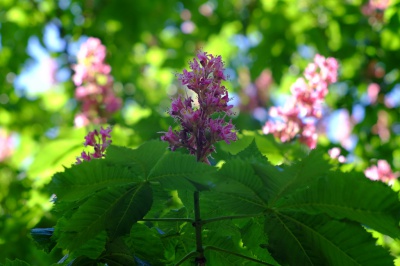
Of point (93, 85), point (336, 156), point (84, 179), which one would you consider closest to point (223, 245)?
point (84, 179)

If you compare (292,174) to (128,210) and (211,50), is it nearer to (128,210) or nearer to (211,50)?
(128,210)

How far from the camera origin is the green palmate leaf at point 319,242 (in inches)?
41.1

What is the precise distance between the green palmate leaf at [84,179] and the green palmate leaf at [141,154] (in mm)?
16

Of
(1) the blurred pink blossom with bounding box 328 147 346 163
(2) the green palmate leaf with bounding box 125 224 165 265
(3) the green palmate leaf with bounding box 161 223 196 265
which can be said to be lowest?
(2) the green palmate leaf with bounding box 125 224 165 265

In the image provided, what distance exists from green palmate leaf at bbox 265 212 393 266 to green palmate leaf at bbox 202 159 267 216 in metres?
0.05

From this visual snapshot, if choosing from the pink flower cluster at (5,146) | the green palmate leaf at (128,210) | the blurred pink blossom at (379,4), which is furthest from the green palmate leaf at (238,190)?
the pink flower cluster at (5,146)

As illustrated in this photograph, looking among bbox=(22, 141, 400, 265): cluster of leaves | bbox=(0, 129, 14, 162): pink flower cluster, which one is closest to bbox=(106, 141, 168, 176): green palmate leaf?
bbox=(22, 141, 400, 265): cluster of leaves

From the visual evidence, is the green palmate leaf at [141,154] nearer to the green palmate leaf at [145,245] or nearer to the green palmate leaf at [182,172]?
the green palmate leaf at [182,172]

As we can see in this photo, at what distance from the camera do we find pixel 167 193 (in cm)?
121

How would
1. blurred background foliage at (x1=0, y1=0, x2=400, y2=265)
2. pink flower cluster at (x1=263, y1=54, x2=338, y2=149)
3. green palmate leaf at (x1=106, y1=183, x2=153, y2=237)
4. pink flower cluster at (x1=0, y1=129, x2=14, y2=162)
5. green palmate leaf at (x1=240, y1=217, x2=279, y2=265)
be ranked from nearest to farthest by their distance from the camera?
green palmate leaf at (x1=106, y1=183, x2=153, y2=237) → green palmate leaf at (x1=240, y1=217, x2=279, y2=265) → pink flower cluster at (x1=263, y1=54, x2=338, y2=149) → blurred background foliage at (x1=0, y1=0, x2=400, y2=265) → pink flower cluster at (x1=0, y1=129, x2=14, y2=162)

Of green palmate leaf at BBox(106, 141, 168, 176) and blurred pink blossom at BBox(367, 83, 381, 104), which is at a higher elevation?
blurred pink blossom at BBox(367, 83, 381, 104)

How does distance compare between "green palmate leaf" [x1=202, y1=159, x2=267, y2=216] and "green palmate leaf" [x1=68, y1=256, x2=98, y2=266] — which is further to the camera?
"green palmate leaf" [x1=68, y1=256, x2=98, y2=266]

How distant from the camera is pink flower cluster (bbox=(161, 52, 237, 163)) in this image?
1333 mm

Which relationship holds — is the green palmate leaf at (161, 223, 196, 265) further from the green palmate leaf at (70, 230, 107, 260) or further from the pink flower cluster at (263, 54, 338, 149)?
the pink flower cluster at (263, 54, 338, 149)
